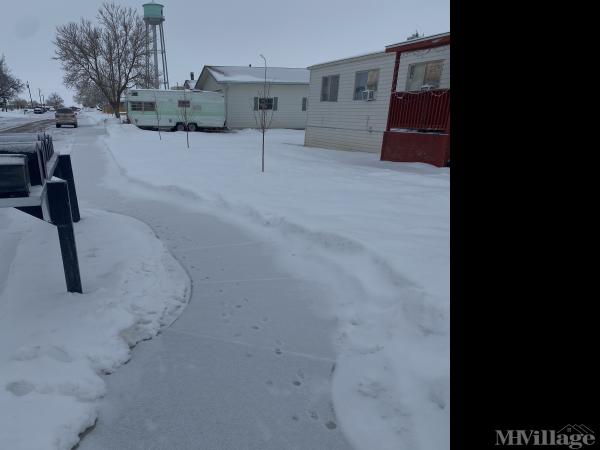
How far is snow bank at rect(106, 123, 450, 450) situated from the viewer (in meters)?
2.20

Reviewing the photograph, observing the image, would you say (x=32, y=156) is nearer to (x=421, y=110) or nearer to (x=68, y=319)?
(x=68, y=319)

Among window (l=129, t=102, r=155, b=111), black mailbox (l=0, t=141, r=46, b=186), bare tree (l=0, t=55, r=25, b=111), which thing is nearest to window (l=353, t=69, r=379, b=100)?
black mailbox (l=0, t=141, r=46, b=186)

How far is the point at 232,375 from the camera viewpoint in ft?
8.29

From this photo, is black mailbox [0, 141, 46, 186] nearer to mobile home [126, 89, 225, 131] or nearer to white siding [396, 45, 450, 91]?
white siding [396, 45, 450, 91]

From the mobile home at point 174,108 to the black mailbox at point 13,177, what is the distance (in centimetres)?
2273

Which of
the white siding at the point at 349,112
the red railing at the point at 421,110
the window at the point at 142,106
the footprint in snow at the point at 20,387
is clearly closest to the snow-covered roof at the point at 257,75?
the window at the point at 142,106

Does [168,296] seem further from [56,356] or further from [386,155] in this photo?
[386,155]

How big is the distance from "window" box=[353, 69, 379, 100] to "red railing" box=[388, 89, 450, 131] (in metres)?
3.37

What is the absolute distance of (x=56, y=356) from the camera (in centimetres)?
252

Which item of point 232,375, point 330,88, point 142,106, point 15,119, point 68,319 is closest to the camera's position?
point 232,375

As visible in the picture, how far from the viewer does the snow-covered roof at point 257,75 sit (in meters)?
26.5

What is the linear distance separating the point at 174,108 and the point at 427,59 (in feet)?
58.2

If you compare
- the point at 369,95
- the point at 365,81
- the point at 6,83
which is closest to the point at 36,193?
the point at 369,95
